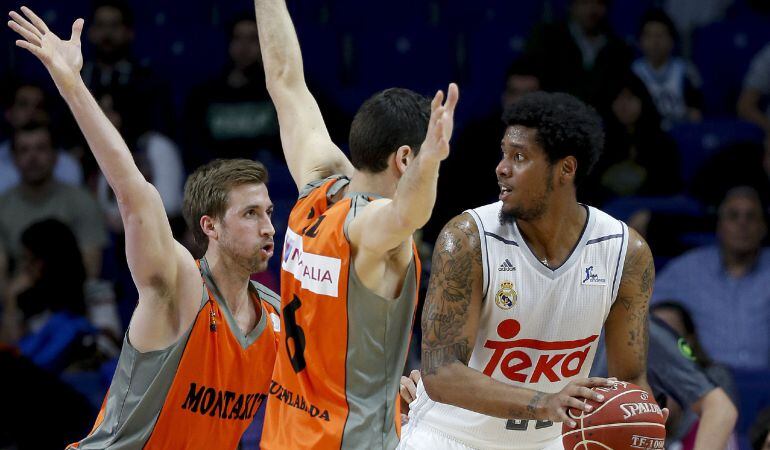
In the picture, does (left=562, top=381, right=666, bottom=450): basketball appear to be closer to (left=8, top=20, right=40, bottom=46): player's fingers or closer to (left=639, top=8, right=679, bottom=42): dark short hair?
(left=8, top=20, right=40, bottom=46): player's fingers

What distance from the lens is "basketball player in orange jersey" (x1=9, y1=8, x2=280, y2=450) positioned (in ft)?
14.0

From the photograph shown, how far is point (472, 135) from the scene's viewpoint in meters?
8.73

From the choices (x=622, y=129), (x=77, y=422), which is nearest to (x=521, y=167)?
(x=77, y=422)

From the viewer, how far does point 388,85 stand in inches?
402

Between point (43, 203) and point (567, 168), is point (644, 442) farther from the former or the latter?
point (43, 203)

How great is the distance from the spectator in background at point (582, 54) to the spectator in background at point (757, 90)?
1.08 meters

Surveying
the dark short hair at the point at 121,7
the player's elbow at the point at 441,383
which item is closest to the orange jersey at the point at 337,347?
the player's elbow at the point at 441,383

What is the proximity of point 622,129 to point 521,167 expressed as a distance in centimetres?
468

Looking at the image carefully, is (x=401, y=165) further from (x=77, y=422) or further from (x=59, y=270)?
(x=59, y=270)

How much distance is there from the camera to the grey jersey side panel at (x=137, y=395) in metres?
4.49

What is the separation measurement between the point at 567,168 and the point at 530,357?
2.37ft

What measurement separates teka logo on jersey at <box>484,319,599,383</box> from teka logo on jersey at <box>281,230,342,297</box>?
69cm

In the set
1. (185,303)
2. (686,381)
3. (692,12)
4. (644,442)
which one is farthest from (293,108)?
(692,12)

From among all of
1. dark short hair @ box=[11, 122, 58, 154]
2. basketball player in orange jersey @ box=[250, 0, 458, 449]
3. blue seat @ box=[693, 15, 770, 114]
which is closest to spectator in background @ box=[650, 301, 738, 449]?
basketball player in orange jersey @ box=[250, 0, 458, 449]
